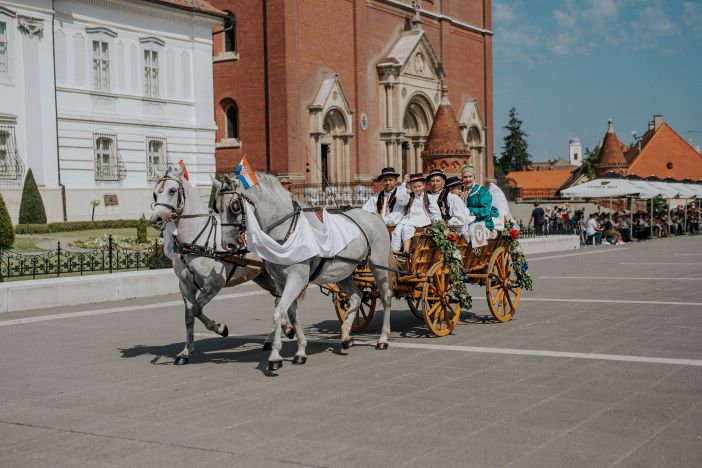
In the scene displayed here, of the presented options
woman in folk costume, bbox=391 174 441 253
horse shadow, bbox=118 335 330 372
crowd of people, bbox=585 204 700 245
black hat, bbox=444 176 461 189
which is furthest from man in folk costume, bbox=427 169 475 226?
crowd of people, bbox=585 204 700 245

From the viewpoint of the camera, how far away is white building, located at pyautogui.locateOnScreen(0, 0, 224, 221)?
92.4 ft

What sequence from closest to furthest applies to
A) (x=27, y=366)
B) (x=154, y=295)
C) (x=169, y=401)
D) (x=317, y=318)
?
(x=169, y=401), (x=27, y=366), (x=317, y=318), (x=154, y=295)

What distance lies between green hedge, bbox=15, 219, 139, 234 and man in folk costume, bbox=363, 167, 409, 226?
641 inches

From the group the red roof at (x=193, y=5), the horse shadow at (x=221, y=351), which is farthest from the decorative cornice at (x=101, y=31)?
the horse shadow at (x=221, y=351)

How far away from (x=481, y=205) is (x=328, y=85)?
30153 mm

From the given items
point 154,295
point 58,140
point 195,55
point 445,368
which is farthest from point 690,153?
point 445,368

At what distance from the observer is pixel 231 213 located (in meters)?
9.18

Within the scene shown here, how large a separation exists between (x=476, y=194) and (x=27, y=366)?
6626mm

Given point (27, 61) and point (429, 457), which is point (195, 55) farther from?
point (429, 457)

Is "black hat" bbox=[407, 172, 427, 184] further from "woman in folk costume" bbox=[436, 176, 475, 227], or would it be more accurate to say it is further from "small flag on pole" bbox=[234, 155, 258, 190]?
"small flag on pole" bbox=[234, 155, 258, 190]

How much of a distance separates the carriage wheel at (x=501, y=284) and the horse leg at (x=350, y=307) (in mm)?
2451

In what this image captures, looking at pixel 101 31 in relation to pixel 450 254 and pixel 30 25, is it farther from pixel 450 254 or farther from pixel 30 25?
pixel 450 254

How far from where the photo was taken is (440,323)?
11.2m

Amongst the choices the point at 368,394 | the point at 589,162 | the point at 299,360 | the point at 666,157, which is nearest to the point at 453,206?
the point at 299,360
